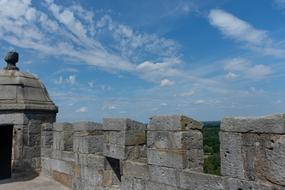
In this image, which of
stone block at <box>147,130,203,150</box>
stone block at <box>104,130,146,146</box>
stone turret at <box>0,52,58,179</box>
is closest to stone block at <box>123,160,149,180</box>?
stone block at <box>104,130,146,146</box>

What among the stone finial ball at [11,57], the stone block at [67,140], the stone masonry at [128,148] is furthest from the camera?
the stone finial ball at [11,57]

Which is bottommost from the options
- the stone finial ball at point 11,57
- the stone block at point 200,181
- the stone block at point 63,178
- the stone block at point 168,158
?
the stone block at point 63,178

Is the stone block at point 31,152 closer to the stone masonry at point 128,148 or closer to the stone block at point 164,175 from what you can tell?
the stone masonry at point 128,148

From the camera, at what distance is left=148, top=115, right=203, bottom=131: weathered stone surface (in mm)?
4520

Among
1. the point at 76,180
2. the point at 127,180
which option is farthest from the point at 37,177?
the point at 127,180

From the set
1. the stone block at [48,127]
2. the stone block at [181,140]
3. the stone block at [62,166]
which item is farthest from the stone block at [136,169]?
the stone block at [48,127]

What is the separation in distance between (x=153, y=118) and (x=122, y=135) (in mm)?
782

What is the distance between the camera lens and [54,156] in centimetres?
795

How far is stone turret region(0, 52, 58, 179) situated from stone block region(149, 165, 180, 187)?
4.27m

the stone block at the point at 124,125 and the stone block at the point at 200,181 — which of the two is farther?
the stone block at the point at 124,125

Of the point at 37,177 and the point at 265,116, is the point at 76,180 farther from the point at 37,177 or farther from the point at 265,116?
the point at 265,116

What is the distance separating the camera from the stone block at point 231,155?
3.75 metres

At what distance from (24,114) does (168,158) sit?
15.2 ft

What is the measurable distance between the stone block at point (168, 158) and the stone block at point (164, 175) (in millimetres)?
58
